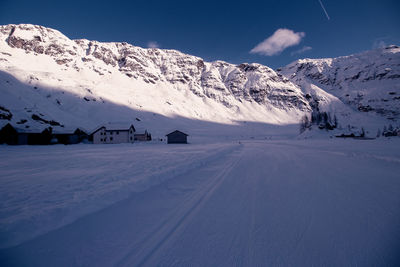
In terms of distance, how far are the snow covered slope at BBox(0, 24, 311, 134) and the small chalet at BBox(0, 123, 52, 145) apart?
8.74 feet

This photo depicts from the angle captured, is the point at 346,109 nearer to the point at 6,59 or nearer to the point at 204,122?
the point at 204,122

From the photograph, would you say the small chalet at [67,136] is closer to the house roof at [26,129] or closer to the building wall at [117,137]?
the house roof at [26,129]

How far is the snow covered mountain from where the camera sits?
223ft

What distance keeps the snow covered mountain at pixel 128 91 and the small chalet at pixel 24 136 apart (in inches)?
106

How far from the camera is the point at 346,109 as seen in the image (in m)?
176

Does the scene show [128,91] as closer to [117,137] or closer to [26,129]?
[117,137]

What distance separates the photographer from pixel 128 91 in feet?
396

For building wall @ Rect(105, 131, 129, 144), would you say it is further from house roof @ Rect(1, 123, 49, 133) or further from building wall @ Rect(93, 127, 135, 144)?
house roof @ Rect(1, 123, 49, 133)

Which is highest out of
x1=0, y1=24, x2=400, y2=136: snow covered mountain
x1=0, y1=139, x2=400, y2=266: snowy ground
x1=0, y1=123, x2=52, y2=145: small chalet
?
x1=0, y1=24, x2=400, y2=136: snow covered mountain

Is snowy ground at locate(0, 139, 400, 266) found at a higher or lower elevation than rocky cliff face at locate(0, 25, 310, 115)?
lower

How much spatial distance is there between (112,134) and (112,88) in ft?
264

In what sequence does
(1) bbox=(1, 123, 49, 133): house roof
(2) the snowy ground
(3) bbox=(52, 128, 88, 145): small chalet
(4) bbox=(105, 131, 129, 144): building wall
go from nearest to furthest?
(2) the snowy ground, (1) bbox=(1, 123, 49, 133): house roof, (3) bbox=(52, 128, 88, 145): small chalet, (4) bbox=(105, 131, 129, 144): building wall

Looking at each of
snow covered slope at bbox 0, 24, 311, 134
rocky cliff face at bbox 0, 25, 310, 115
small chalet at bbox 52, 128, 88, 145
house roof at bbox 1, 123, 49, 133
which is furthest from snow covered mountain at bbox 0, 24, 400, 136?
small chalet at bbox 52, 128, 88, 145

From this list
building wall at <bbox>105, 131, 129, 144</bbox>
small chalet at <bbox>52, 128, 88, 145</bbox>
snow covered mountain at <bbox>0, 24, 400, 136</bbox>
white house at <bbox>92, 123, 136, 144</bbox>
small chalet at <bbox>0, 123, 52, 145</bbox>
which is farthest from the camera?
snow covered mountain at <bbox>0, 24, 400, 136</bbox>
